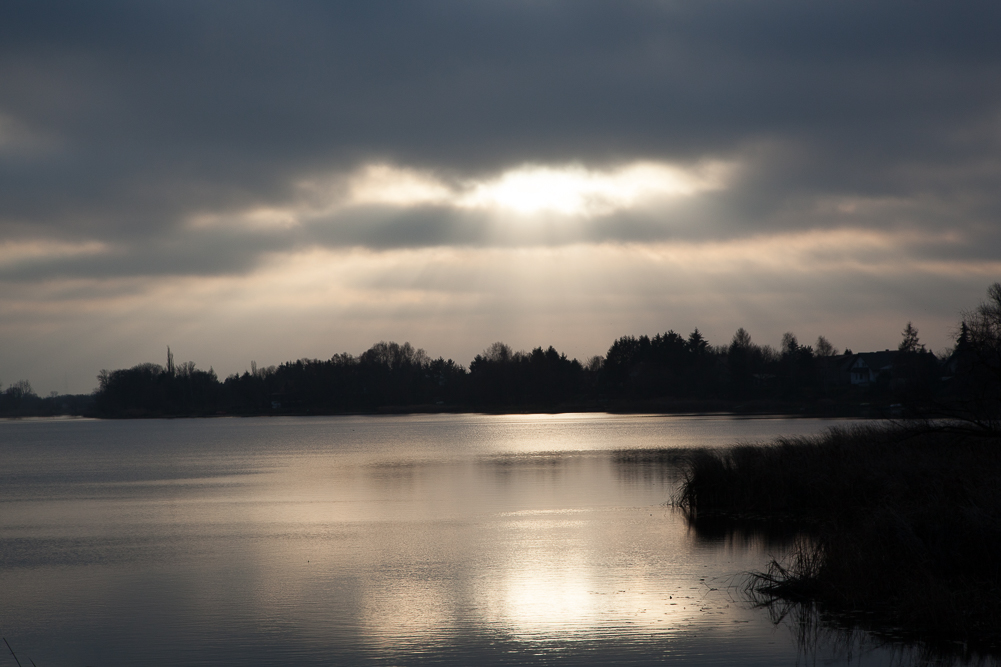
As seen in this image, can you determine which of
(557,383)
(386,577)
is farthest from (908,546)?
(557,383)

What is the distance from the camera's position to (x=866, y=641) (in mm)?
11633

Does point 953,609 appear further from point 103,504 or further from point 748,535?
point 103,504

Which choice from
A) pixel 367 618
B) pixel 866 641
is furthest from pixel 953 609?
pixel 367 618

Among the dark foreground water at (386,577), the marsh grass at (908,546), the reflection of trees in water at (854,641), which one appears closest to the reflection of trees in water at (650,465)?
the dark foreground water at (386,577)

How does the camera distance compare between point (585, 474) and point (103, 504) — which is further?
point (585, 474)

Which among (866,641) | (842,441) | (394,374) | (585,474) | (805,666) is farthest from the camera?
(394,374)

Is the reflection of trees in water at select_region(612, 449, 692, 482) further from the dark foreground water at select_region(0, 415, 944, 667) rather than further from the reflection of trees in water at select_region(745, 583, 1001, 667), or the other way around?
the reflection of trees in water at select_region(745, 583, 1001, 667)

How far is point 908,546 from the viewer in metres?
13.4

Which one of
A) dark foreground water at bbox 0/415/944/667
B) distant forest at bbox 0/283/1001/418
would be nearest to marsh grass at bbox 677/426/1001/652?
dark foreground water at bbox 0/415/944/667

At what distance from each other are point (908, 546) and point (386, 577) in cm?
923

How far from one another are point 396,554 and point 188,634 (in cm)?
697

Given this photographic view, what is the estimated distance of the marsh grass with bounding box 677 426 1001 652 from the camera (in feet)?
38.8

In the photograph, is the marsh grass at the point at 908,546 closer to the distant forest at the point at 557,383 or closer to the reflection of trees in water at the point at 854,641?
the reflection of trees in water at the point at 854,641

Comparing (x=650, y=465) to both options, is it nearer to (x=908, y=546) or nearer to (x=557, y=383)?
(x=908, y=546)
